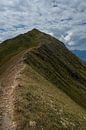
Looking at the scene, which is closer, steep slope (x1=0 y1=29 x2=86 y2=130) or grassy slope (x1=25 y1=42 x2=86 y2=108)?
steep slope (x1=0 y1=29 x2=86 y2=130)

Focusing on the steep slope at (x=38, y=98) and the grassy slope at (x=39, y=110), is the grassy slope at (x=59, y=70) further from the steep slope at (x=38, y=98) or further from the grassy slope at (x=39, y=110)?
the grassy slope at (x=39, y=110)

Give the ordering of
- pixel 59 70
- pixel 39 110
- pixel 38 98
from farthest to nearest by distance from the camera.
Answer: pixel 59 70 → pixel 38 98 → pixel 39 110

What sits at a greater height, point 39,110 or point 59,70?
point 59,70

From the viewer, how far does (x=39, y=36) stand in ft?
444

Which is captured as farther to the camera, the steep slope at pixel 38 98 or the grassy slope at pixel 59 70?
the grassy slope at pixel 59 70

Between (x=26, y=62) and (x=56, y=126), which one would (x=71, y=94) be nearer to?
(x=26, y=62)

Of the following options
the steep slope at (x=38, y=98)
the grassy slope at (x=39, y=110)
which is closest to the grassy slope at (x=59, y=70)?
the steep slope at (x=38, y=98)

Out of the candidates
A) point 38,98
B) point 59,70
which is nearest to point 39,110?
point 38,98

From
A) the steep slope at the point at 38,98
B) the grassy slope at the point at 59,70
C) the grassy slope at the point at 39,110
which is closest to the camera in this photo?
the grassy slope at the point at 39,110

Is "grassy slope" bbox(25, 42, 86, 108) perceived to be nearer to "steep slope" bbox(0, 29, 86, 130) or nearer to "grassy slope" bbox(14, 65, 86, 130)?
"steep slope" bbox(0, 29, 86, 130)

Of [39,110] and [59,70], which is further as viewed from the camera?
[59,70]

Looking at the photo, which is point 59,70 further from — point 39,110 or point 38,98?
point 39,110

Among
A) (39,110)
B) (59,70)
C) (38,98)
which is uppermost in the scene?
(59,70)

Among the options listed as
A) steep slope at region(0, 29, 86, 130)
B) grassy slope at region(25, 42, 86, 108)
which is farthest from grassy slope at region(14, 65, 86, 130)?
grassy slope at region(25, 42, 86, 108)
